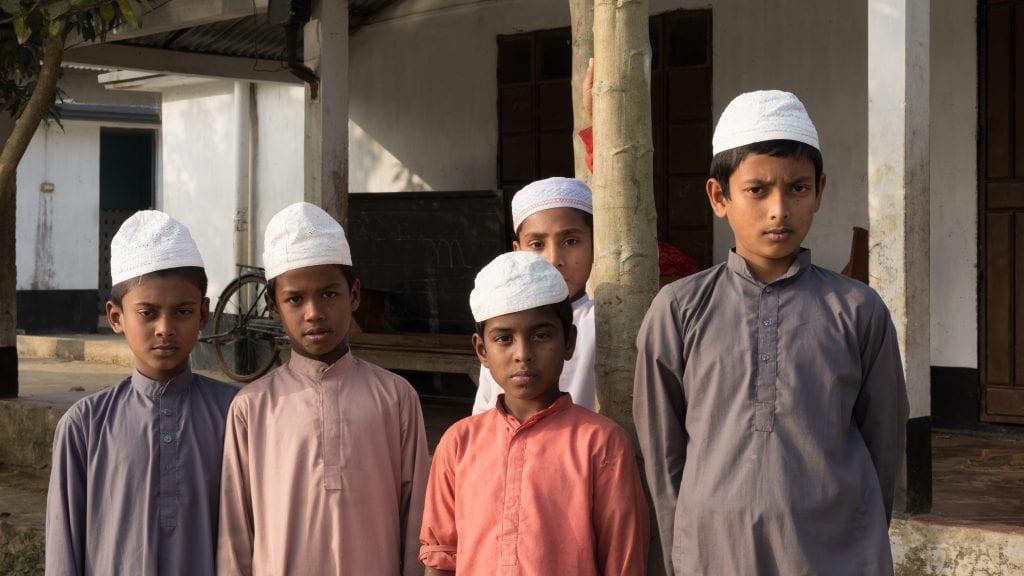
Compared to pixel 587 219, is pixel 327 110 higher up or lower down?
higher up

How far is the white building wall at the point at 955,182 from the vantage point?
6.68 metres

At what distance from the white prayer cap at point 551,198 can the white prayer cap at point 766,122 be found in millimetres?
750

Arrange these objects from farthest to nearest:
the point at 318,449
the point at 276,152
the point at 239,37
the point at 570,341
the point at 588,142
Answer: the point at 276,152 → the point at 239,37 → the point at 588,142 → the point at 318,449 → the point at 570,341

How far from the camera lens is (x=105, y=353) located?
13.5m

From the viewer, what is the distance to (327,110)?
704 cm

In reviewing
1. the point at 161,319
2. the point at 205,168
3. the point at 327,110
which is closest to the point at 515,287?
the point at 161,319

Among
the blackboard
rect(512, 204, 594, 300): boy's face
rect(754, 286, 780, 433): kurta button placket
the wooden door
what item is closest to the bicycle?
the blackboard

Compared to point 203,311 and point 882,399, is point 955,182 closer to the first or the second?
point 882,399

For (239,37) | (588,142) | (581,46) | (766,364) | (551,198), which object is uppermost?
(239,37)

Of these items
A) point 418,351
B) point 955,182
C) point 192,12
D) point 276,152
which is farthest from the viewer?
point 276,152

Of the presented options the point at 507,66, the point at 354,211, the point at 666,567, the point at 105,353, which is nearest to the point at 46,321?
the point at 105,353

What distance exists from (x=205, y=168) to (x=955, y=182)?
25.7ft

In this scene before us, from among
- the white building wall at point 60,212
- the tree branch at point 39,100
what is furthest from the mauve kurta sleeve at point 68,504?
the white building wall at point 60,212

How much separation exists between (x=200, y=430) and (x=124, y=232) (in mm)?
529
